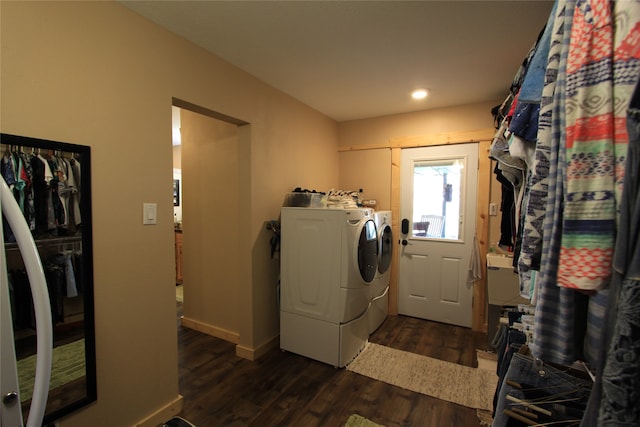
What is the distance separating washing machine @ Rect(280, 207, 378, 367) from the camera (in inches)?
92.6

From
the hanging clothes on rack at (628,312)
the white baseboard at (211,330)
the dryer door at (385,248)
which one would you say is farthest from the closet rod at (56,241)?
the dryer door at (385,248)

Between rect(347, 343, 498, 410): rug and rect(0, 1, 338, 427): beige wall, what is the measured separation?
60.0 inches

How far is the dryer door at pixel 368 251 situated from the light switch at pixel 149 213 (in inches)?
60.2

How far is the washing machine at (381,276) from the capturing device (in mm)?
2859

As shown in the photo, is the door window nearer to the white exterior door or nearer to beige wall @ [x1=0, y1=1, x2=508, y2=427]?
the white exterior door

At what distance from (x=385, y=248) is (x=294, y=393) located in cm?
161

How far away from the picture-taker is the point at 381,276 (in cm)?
305

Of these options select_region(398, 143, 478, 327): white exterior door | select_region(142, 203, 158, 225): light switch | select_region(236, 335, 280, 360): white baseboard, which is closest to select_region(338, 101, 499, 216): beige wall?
select_region(398, 143, 478, 327): white exterior door

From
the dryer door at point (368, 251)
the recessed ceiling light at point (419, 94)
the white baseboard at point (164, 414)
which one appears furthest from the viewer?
the recessed ceiling light at point (419, 94)

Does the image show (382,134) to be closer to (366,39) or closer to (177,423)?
(366,39)

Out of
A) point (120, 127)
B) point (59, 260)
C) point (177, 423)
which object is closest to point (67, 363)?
point (59, 260)

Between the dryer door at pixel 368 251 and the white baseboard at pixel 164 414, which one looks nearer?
the white baseboard at pixel 164 414

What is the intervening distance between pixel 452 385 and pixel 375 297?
3.28 ft

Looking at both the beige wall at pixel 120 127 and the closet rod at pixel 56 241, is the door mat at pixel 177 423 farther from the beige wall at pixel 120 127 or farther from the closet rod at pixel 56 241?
the closet rod at pixel 56 241
